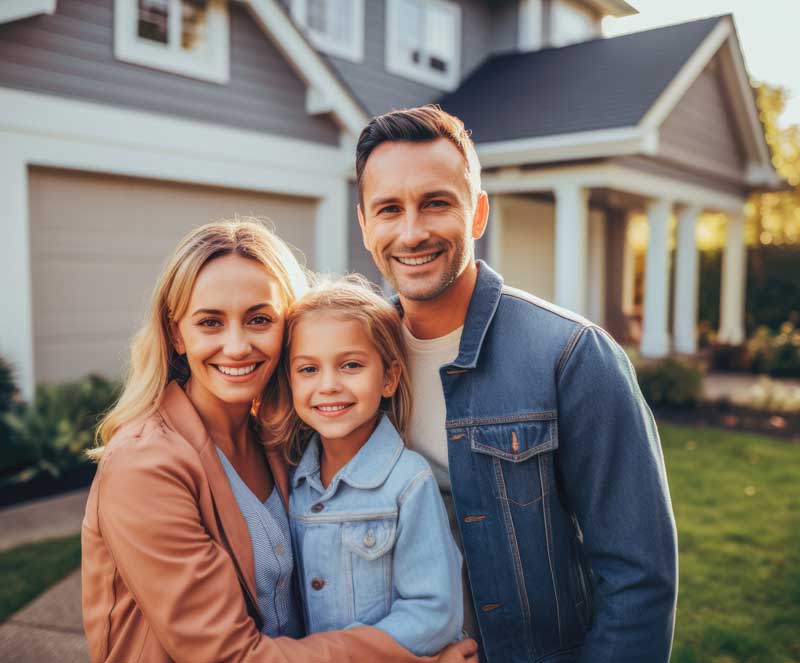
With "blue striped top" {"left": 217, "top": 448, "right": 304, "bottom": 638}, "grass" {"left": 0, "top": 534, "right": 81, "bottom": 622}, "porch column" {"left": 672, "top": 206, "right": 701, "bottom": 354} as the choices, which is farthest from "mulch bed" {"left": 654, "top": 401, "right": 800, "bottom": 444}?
"blue striped top" {"left": 217, "top": 448, "right": 304, "bottom": 638}

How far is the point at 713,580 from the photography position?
4.61 m

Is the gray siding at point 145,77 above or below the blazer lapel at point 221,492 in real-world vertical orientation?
above

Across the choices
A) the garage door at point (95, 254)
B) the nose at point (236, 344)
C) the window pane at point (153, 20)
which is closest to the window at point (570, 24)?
the window pane at point (153, 20)

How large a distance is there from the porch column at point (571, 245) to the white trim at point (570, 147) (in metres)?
0.53

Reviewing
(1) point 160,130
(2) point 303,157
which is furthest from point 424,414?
(2) point 303,157

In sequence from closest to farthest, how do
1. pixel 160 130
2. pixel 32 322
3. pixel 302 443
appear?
pixel 302 443
pixel 32 322
pixel 160 130

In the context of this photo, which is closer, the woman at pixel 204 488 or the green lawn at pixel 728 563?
the woman at pixel 204 488

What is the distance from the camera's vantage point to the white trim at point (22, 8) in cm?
591

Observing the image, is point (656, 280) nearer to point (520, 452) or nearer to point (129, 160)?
point (129, 160)

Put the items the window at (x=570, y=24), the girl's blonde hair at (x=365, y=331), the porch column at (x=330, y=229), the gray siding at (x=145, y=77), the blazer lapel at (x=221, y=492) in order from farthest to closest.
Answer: the window at (x=570, y=24), the porch column at (x=330, y=229), the gray siding at (x=145, y=77), the girl's blonde hair at (x=365, y=331), the blazer lapel at (x=221, y=492)

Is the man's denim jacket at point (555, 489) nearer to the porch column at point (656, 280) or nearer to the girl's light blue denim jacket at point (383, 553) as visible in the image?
the girl's light blue denim jacket at point (383, 553)

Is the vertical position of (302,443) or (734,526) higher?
(302,443)

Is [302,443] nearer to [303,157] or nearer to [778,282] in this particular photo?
[303,157]

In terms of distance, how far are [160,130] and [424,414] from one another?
635 cm
